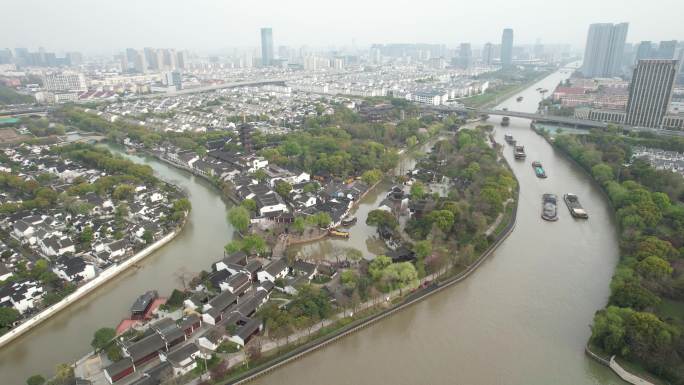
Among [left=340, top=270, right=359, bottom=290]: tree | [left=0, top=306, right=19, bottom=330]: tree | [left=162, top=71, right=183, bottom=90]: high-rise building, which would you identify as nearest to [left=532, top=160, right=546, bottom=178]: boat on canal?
[left=340, top=270, right=359, bottom=290]: tree

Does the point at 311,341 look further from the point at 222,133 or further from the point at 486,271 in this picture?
the point at 222,133

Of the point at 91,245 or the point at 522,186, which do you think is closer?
the point at 91,245

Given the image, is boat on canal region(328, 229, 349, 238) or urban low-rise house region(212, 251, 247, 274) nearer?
urban low-rise house region(212, 251, 247, 274)

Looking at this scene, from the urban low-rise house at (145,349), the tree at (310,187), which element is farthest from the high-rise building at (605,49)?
the urban low-rise house at (145,349)

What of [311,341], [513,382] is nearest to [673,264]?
[513,382]

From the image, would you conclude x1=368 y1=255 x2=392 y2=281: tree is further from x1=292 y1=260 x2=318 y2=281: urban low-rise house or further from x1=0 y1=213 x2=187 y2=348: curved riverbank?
x1=0 y1=213 x2=187 y2=348: curved riverbank

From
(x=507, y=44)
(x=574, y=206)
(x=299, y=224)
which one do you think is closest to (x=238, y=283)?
(x=299, y=224)
